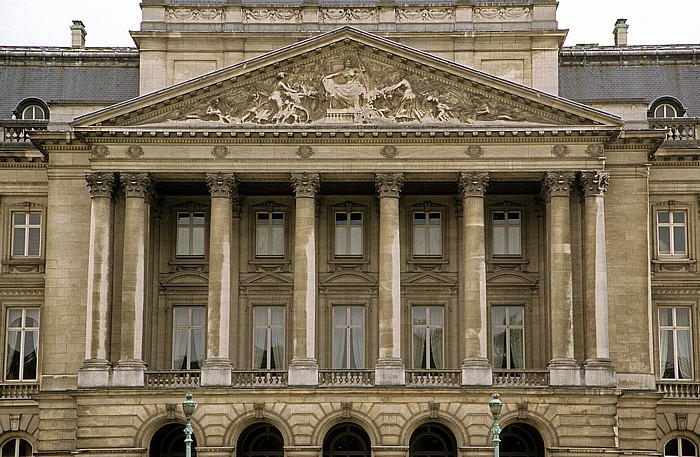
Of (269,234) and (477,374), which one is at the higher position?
(269,234)

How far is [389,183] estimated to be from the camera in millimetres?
57000

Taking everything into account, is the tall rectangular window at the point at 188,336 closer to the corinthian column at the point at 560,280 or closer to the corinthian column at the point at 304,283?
the corinthian column at the point at 304,283

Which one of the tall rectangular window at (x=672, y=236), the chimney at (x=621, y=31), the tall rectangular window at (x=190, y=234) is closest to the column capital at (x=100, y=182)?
the tall rectangular window at (x=190, y=234)

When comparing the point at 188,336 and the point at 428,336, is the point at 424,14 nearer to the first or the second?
the point at 428,336

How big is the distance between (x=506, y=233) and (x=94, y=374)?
1841 cm

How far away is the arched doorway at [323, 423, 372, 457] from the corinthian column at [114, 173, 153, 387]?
823 centimetres

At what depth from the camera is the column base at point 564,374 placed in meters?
54.7

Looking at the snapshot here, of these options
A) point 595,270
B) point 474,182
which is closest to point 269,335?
point 474,182

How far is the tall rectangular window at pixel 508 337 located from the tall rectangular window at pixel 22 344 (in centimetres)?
1967

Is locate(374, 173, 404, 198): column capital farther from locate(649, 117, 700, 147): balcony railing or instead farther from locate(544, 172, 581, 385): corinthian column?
locate(649, 117, 700, 147): balcony railing

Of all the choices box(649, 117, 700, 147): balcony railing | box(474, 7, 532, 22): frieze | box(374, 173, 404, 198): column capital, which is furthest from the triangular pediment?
box(474, 7, 532, 22): frieze

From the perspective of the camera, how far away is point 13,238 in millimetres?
61156

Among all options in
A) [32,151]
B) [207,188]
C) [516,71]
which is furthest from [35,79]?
[516,71]

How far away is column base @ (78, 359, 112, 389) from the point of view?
54.9m
